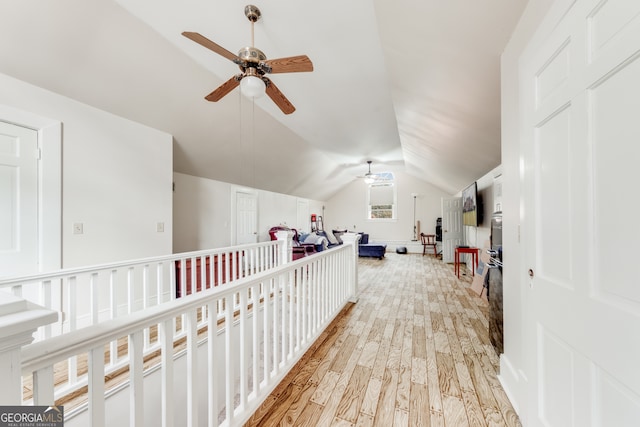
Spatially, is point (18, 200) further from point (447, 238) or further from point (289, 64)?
point (447, 238)

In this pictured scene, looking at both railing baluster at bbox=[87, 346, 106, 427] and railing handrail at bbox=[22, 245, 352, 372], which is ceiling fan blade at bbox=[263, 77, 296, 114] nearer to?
railing handrail at bbox=[22, 245, 352, 372]

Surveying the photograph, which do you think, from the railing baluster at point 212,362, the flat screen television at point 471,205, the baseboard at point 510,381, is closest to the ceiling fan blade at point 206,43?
the railing baluster at point 212,362

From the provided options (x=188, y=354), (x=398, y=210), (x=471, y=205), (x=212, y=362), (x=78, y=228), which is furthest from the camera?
(x=398, y=210)

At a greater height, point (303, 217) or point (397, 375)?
point (303, 217)

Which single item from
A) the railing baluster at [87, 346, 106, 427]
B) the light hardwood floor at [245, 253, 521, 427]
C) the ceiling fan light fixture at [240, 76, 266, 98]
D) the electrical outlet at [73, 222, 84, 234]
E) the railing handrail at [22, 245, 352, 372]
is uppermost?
the ceiling fan light fixture at [240, 76, 266, 98]

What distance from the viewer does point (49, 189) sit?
2309mm

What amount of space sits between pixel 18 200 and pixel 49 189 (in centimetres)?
21

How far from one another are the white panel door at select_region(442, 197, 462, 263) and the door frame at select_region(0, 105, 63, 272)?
7.03 m

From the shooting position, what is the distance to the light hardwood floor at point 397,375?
1.50 m

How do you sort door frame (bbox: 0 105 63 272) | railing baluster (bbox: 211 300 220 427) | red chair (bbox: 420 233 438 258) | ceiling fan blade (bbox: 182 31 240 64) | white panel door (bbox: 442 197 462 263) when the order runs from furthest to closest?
1. red chair (bbox: 420 233 438 258)
2. white panel door (bbox: 442 197 462 263)
3. door frame (bbox: 0 105 63 272)
4. ceiling fan blade (bbox: 182 31 240 64)
5. railing baluster (bbox: 211 300 220 427)

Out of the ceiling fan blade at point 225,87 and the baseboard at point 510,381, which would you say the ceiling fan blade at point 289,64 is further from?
the baseboard at point 510,381

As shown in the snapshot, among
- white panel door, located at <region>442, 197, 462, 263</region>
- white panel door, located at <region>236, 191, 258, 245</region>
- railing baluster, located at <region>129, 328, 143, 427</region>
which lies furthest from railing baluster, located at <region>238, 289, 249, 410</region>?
white panel door, located at <region>442, 197, 462, 263</region>

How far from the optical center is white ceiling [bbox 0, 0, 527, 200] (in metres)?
1.78

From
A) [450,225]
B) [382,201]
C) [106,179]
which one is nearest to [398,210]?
[382,201]
